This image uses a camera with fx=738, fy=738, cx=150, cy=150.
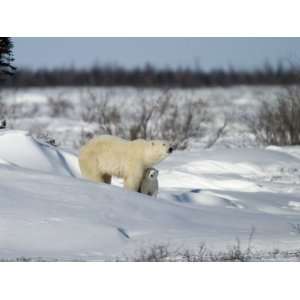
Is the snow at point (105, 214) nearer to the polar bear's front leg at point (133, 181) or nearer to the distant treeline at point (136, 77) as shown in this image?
the polar bear's front leg at point (133, 181)

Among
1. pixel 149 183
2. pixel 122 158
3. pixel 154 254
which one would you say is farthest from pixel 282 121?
pixel 154 254

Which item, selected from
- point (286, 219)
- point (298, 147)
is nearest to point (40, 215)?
point (286, 219)

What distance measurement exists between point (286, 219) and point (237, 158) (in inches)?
239

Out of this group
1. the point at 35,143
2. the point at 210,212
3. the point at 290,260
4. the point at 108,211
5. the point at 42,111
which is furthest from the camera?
the point at 42,111

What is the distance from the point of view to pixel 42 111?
31.8m

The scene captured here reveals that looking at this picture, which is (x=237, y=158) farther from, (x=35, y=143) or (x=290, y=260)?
(x=290, y=260)

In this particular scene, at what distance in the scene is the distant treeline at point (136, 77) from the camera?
30344 mm

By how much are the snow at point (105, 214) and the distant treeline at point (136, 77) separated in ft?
55.1

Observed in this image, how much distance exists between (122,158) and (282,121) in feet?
31.8

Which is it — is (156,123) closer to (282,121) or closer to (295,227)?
(282,121)

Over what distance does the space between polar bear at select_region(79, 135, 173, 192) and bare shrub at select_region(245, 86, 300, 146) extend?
9.39 metres

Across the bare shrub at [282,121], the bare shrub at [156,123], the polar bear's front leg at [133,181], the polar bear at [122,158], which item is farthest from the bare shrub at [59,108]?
the polar bear's front leg at [133,181]

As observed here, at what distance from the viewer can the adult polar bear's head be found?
9.45 metres

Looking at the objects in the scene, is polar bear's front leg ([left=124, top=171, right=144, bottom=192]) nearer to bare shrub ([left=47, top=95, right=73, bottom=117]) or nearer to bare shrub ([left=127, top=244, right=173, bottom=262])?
bare shrub ([left=127, top=244, right=173, bottom=262])
